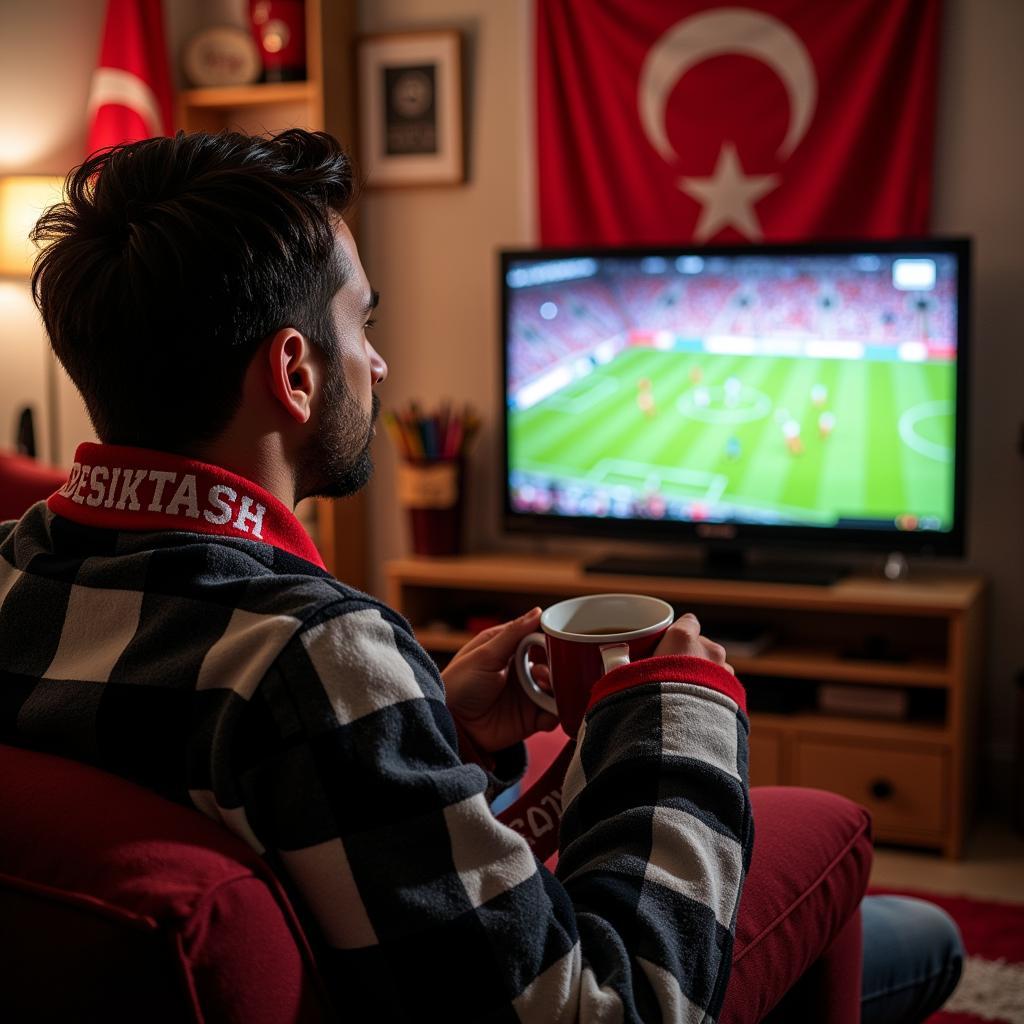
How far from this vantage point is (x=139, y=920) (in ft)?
2.04

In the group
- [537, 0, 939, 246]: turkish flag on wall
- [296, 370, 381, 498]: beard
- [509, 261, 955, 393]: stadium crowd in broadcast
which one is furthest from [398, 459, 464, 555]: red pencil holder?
[296, 370, 381, 498]: beard

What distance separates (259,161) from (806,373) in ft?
7.59

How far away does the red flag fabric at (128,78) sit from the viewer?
134 inches

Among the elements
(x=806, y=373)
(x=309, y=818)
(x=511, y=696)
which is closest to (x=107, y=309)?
(x=309, y=818)

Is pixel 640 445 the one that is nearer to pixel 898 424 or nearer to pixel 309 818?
pixel 898 424

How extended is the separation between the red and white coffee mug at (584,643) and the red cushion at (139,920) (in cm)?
36

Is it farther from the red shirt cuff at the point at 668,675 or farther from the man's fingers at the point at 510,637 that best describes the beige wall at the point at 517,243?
the red shirt cuff at the point at 668,675

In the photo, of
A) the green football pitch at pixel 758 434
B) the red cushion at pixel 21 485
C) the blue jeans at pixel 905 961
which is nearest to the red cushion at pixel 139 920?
the blue jeans at pixel 905 961

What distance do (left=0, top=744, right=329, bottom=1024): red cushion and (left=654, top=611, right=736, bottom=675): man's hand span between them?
385 mm

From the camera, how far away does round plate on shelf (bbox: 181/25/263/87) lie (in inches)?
142

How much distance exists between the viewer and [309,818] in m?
0.71

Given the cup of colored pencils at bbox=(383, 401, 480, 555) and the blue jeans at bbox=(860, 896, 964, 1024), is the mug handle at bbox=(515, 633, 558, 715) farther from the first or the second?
the cup of colored pencils at bbox=(383, 401, 480, 555)

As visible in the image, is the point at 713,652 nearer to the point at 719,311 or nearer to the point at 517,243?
the point at 719,311

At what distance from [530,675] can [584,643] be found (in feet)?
0.44
